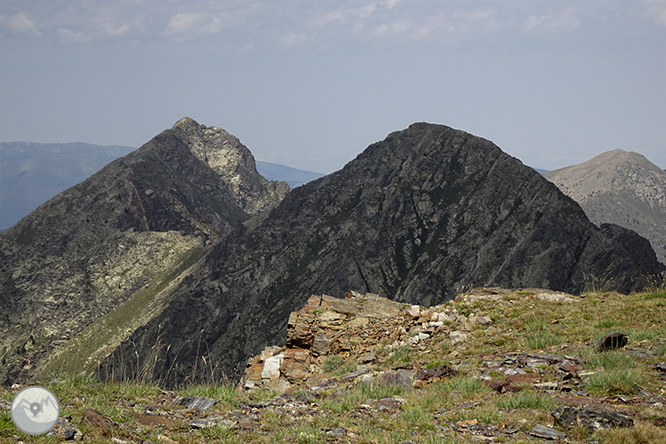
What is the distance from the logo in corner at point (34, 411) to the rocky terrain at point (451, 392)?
207 millimetres

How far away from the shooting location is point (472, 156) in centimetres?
14788

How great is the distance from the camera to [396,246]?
14125 centimetres

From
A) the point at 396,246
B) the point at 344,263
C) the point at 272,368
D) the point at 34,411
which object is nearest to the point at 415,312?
the point at 272,368

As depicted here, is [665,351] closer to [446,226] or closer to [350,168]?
[446,226]

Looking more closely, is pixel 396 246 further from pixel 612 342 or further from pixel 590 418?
pixel 590 418

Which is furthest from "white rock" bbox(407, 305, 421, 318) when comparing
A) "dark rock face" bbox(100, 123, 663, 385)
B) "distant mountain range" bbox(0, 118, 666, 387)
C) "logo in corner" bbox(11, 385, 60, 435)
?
"dark rock face" bbox(100, 123, 663, 385)

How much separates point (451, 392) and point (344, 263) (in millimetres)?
127798

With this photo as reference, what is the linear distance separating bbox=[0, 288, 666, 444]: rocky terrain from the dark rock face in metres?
85.9

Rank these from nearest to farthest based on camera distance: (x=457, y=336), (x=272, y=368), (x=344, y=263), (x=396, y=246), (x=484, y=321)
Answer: (x=457, y=336), (x=484, y=321), (x=272, y=368), (x=344, y=263), (x=396, y=246)

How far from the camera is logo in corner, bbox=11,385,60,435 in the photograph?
6664 mm

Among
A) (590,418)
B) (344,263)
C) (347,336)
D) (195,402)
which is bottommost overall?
(344,263)

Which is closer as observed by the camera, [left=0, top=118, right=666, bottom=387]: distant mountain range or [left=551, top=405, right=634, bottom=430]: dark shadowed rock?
[left=551, top=405, right=634, bottom=430]: dark shadowed rock

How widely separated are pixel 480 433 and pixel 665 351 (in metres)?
5.88

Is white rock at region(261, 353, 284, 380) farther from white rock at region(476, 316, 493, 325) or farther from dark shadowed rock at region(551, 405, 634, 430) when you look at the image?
dark shadowed rock at region(551, 405, 634, 430)
